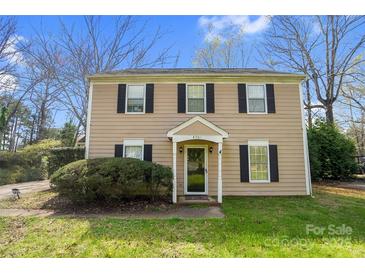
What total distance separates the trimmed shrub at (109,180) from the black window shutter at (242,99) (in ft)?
13.8

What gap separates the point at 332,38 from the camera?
16641mm

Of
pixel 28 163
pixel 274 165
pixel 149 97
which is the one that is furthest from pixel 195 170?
pixel 28 163

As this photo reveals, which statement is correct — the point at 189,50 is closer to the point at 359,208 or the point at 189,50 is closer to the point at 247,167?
the point at 247,167

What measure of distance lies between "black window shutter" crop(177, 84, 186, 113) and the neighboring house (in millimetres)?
43

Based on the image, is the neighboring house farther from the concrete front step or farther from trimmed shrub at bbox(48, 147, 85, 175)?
trimmed shrub at bbox(48, 147, 85, 175)

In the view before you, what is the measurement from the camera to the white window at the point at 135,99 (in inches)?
372

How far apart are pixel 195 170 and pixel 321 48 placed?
51.1ft

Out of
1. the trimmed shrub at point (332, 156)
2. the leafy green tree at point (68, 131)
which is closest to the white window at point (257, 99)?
the trimmed shrub at point (332, 156)

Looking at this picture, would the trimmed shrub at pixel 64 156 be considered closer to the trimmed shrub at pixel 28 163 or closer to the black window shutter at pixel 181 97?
the trimmed shrub at pixel 28 163

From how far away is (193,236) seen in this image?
4961 mm

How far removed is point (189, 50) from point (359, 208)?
51.4 feet

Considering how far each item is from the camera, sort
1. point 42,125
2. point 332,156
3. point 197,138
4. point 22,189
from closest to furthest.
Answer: point 197,138 → point 22,189 → point 332,156 → point 42,125

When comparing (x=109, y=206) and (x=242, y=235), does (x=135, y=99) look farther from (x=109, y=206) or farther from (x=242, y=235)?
(x=242, y=235)
